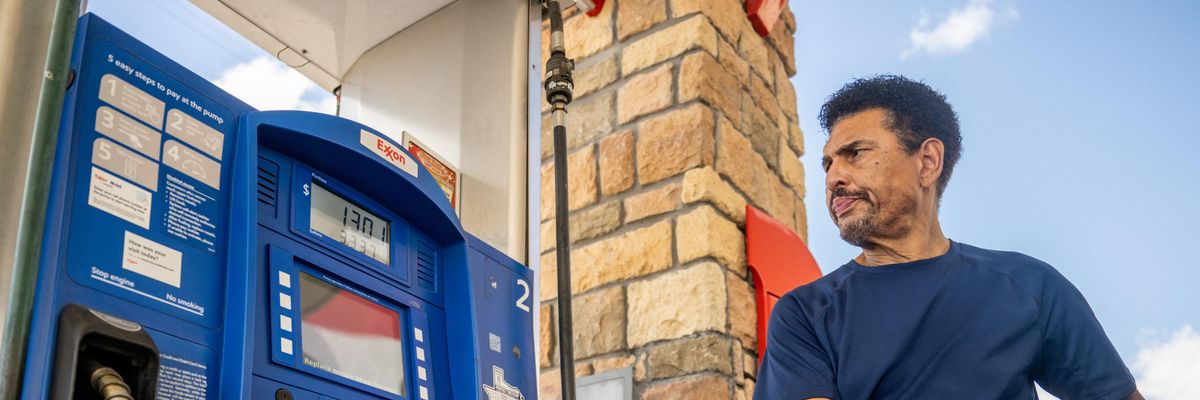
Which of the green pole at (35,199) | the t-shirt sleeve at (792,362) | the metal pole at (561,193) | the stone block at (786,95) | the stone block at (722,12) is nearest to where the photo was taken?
the green pole at (35,199)

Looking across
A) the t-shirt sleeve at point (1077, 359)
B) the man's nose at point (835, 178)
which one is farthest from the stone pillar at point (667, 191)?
the t-shirt sleeve at point (1077, 359)

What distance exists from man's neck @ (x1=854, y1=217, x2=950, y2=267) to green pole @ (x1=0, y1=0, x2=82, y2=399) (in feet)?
3.98

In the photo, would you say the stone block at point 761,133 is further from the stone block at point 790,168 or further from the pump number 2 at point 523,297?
the pump number 2 at point 523,297

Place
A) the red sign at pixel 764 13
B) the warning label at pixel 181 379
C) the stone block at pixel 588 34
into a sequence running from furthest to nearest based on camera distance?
the red sign at pixel 764 13, the stone block at pixel 588 34, the warning label at pixel 181 379

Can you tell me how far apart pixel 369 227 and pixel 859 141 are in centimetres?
81

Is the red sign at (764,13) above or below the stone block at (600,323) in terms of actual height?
above

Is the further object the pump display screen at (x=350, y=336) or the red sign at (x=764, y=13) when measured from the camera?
the red sign at (x=764, y=13)

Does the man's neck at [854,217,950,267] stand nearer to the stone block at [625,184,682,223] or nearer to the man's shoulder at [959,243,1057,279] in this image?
the man's shoulder at [959,243,1057,279]

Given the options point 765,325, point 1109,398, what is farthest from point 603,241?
point 1109,398

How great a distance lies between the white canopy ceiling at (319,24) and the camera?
222 centimetres

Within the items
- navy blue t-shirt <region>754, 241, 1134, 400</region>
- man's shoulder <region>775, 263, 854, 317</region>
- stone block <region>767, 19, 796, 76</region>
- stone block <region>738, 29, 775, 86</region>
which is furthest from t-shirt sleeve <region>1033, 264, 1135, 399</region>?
stone block <region>767, 19, 796, 76</region>

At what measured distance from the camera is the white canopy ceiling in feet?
7.29

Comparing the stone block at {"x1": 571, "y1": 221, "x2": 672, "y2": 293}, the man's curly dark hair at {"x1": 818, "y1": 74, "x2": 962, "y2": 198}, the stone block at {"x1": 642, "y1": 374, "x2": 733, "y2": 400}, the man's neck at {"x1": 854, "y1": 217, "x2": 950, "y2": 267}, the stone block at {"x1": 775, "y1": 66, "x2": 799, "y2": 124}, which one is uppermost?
the stone block at {"x1": 775, "y1": 66, "x2": 799, "y2": 124}

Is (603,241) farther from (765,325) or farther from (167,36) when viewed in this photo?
(167,36)
